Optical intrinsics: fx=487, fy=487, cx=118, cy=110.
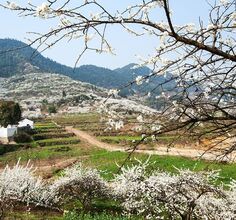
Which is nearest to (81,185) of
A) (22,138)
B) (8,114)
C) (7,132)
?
(22,138)

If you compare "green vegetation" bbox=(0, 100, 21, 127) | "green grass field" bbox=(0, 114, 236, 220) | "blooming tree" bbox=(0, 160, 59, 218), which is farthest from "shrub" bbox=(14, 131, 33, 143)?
"blooming tree" bbox=(0, 160, 59, 218)

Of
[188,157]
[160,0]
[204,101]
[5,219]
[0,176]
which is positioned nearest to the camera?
[160,0]

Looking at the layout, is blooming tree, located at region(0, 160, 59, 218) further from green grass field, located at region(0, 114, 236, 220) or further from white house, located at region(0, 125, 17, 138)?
white house, located at region(0, 125, 17, 138)

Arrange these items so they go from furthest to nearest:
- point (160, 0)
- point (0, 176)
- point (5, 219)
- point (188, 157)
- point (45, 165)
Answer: point (45, 165)
point (188, 157)
point (0, 176)
point (5, 219)
point (160, 0)

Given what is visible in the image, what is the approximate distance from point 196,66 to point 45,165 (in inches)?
1775

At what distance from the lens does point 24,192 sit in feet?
79.4

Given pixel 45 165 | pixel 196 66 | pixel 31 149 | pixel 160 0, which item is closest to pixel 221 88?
pixel 196 66

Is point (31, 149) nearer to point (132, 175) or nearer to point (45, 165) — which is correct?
point (45, 165)

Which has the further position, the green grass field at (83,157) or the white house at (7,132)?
the white house at (7,132)

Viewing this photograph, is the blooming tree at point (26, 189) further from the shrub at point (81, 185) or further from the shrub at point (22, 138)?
the shrub at point (22, 138)

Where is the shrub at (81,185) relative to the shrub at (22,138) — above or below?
above

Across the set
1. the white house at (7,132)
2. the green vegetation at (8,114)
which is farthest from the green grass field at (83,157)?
the green vegetation at (8,114)

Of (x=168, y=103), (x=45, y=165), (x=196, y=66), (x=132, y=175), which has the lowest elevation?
(x=45, y=165)

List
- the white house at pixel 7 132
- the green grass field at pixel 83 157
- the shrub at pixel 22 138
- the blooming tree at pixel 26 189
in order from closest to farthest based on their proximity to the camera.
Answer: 1. the blooming tree at pixel 26 189
2. the green grass field at pixel 83 157
3. the shrub at pixel 22 138
4. the white house at pixel 7 132
